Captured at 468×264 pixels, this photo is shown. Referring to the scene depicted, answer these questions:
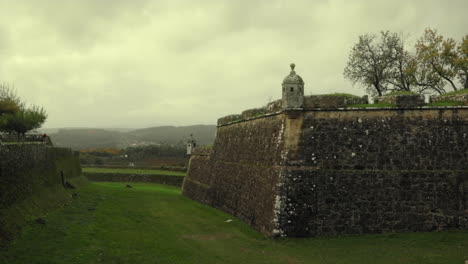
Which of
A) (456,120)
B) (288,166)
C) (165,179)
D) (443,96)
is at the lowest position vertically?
(165,179)

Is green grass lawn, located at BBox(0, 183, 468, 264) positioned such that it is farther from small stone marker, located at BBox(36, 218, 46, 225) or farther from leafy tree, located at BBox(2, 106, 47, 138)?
leafy tree, located at BBox(2, 106, 47, 138)

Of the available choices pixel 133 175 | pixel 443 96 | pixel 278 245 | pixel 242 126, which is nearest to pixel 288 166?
pixel 278 245

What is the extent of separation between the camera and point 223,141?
29.5 meters

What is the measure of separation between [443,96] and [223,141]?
15890 mm

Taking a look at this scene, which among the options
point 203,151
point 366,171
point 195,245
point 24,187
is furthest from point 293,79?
point 203,151

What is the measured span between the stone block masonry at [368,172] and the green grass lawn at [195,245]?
724 mm

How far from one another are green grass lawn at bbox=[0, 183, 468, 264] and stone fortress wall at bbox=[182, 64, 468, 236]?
756mm

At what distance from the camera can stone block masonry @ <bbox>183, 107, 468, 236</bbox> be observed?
15.9 m

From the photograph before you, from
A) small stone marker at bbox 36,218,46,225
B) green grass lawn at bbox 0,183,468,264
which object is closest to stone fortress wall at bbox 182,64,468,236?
green grass lawn at bbox 0,183,468,264

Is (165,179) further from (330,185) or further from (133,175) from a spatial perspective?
(330,185)

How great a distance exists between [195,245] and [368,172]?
7.50 m

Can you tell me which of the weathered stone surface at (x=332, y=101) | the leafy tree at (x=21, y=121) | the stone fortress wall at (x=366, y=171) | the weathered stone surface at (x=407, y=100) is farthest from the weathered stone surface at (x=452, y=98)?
the leafy tree at (x=21, y=121)

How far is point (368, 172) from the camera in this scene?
54.1ft

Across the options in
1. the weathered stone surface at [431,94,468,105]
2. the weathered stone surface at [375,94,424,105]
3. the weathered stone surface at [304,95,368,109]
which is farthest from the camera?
the weathered stone surface at [304,95,368,109]
